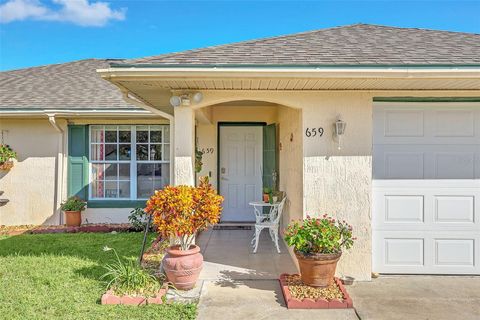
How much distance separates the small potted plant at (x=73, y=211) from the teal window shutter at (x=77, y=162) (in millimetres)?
279

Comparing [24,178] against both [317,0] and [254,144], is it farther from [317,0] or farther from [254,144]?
[317,0]

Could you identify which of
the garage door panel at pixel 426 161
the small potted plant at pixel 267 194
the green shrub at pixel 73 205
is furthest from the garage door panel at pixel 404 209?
the green shrub at pixel 73 205

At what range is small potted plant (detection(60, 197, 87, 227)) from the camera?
7.71 metres

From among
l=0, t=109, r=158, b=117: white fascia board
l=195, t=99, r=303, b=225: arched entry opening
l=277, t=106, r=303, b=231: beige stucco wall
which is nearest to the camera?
l=277, t=106, r=303, b=231: beige stucco wall

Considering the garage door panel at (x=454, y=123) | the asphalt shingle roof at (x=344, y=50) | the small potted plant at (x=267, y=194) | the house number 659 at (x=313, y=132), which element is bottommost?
the small potted plant at (x=267, y=194)

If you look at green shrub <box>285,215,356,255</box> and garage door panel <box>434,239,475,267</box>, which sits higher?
green shrub <box>285,215,356,255</box>

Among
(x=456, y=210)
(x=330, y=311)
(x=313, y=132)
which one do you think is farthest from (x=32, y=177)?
(x=456, y=210)

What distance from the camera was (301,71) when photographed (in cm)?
379

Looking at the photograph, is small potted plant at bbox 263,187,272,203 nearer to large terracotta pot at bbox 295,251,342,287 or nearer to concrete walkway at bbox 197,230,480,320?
concrete walkway at bbox 197,230,480,320

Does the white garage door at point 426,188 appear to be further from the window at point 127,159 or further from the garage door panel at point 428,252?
the window at point 127,159

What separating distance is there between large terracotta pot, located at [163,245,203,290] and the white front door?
4.14 metres

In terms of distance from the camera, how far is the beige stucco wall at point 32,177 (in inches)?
316

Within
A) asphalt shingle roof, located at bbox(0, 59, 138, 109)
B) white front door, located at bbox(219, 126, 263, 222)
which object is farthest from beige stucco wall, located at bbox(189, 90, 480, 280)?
asphalt shingle roof, located at bbox(0, 59, 138, 109)

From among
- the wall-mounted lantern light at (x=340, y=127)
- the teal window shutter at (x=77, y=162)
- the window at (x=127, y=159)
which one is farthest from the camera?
the window at (x=127, y=159)
